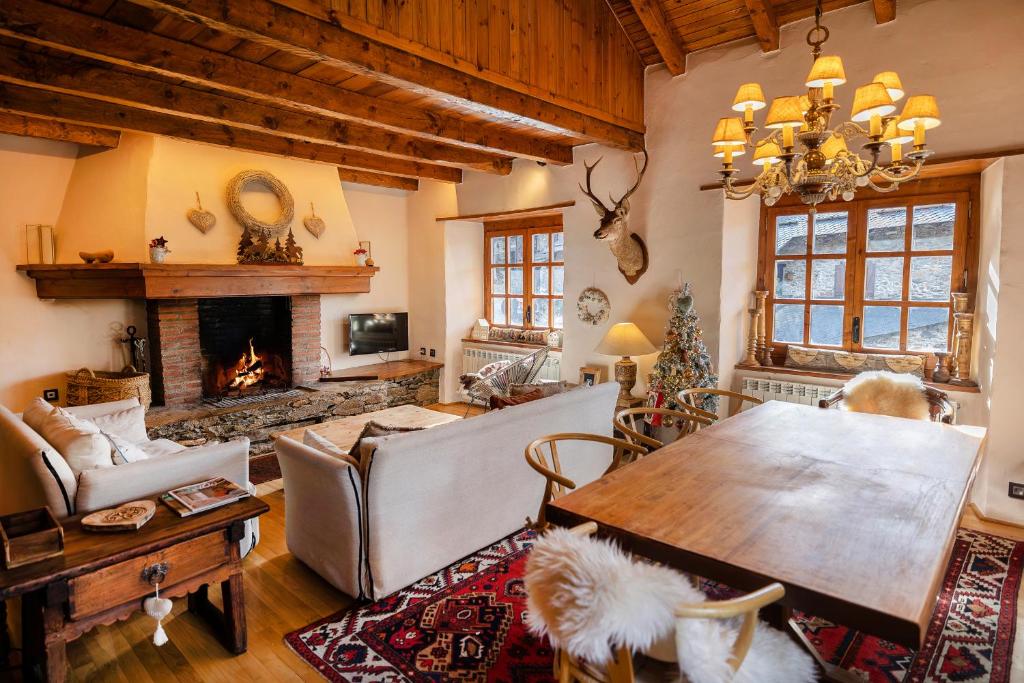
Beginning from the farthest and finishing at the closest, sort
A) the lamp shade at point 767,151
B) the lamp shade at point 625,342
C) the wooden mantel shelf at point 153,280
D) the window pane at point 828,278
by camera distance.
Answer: the lamp shade at point 625,342, the wooden mantel shelf at point 153,280, the window pane at point 828,278, the lamp shade at point 767,151

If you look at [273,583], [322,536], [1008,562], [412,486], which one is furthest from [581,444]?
[1008,562]

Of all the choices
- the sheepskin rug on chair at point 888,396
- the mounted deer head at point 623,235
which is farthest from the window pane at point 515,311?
the sheepskin rug on chair at point 888,396

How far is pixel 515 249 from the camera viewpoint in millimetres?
6895

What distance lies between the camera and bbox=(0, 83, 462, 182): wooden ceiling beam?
12.4 ft

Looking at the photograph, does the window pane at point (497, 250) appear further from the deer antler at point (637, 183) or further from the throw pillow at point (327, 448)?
the throw pillow at point (327, 448)

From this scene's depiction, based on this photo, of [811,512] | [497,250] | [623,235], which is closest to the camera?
[811,512]

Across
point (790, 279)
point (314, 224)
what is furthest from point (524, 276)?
point (790, 279)

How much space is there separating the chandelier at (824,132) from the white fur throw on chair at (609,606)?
187 centimetres

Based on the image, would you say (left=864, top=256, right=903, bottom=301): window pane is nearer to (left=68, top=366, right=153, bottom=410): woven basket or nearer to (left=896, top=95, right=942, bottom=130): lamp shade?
(left=896, top=95, right=942, bottom=130): lamp shade

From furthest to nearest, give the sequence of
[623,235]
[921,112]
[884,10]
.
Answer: [623,235] < [884,10] < [921,112]

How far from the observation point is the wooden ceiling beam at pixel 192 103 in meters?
3.12

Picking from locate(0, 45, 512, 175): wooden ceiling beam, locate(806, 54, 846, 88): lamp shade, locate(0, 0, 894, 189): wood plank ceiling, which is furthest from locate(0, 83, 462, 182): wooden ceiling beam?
locate(806, 54, 846, 88): lamp shade

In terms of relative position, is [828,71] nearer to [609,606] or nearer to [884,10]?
[884,10]

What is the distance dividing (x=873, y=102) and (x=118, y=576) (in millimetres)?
3278
